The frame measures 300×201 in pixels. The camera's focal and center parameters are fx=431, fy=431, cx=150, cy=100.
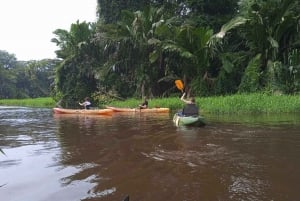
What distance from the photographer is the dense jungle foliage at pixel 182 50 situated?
2245 centimetres

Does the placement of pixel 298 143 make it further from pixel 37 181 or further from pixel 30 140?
pixel 30 140

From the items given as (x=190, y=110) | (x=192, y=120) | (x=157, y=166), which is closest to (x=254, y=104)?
(x=190, y=110)

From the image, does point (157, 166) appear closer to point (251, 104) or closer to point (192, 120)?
point (192, 120)

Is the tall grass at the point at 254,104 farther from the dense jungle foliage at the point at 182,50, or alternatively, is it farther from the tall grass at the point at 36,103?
the tall grass at the point at 36,103

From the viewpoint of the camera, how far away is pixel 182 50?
23781 mm

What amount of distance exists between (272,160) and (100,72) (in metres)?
21.6

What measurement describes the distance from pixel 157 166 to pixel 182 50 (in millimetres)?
15998

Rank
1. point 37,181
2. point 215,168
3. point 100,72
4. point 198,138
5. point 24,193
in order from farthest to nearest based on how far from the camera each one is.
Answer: point 100,72
point 198,138
point 215,168
point 37,181
point 24,193

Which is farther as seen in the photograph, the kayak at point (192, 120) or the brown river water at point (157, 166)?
the kayak at point (192, 120)

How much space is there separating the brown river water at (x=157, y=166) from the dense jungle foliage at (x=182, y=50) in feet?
31.8

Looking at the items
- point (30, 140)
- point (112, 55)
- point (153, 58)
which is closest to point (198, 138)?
point (30, 140)

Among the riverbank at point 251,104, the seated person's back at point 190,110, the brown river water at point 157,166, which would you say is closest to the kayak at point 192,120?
the seated person's back at point 190,110

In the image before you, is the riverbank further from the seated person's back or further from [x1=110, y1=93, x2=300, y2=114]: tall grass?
the seated person's back

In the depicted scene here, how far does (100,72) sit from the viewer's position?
1150 inches
